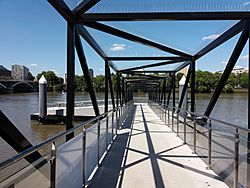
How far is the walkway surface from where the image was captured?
13.1ft

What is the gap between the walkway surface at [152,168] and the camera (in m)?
4.00

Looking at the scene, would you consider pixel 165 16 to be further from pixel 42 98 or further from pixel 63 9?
pixel 42 98

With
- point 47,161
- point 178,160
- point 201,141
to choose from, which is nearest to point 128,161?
point 178,160

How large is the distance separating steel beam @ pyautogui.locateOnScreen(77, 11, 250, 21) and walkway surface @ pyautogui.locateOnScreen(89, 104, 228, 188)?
2517 millimetres

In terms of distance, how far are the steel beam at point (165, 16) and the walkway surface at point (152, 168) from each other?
252 cm

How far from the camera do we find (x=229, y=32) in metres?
5.87

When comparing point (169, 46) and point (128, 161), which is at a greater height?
point (169, 46)

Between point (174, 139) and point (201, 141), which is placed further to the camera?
point (174, 139)

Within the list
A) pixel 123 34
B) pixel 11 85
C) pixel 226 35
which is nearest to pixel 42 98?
pixel 11 85

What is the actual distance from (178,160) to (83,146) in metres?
2.32

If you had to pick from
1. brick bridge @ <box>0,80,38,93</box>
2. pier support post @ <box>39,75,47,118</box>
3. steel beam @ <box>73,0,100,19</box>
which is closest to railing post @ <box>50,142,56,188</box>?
steel beam @ <box>73,0,100,19</box>

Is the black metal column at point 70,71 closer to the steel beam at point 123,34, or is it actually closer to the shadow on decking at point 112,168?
the steel beam at point 123,34

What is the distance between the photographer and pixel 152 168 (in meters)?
4.77

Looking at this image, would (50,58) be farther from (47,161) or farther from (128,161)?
(47,161)
